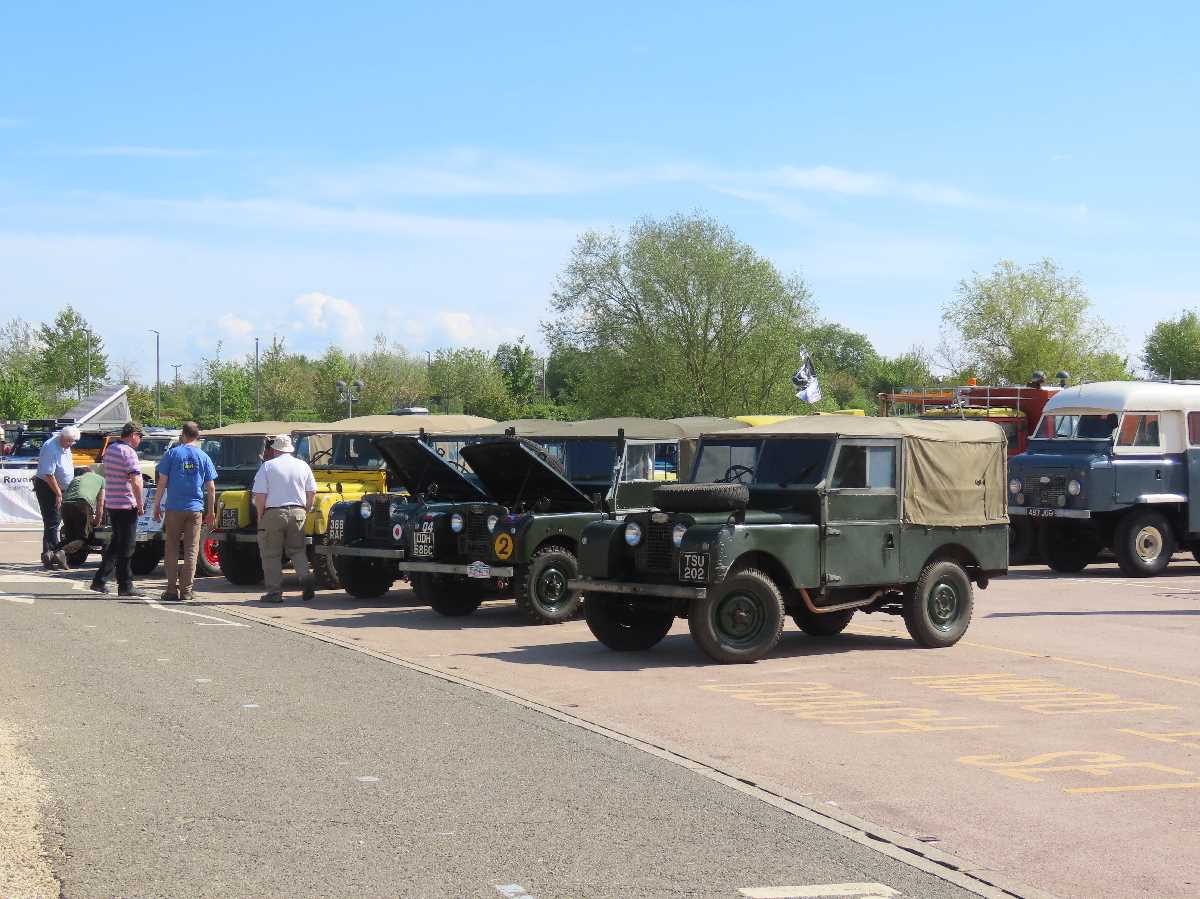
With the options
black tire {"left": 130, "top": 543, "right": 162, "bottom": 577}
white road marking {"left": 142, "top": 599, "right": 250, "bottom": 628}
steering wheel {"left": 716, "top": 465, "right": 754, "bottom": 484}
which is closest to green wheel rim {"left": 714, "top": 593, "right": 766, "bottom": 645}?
steering wheel {"left": 716, "top": 465, "right": 754, "bottom": 484}

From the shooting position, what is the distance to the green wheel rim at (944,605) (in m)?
13.1

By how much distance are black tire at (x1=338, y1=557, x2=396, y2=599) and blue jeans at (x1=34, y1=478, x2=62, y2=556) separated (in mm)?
5402

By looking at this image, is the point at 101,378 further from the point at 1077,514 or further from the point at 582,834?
the point at 582,834

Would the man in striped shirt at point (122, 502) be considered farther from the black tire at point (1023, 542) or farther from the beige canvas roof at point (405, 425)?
the black tire at point (1023, 542)

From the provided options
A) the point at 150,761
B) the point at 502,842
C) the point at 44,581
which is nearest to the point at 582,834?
the point at 502,842

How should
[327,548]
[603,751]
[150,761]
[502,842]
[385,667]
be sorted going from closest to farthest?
[502,842] → [150,761] → [603,751] → [385,667] → [327,548]

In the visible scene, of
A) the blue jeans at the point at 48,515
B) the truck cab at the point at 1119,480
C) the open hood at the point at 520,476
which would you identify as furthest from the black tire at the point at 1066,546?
the blue jeans at the point at 48,515

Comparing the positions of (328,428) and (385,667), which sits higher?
(328,428)

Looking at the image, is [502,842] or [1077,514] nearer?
[502,842]

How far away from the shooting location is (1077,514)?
21219 mm

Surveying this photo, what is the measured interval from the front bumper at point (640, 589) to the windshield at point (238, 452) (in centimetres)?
975

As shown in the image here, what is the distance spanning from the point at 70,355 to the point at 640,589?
62.4 metres

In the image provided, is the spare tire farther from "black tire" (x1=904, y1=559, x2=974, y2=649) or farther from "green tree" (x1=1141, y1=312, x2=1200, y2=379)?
"green tree" (x1=1141, y1=312, x2=1200, y2=379)

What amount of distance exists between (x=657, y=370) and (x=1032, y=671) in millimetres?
→ 46447
